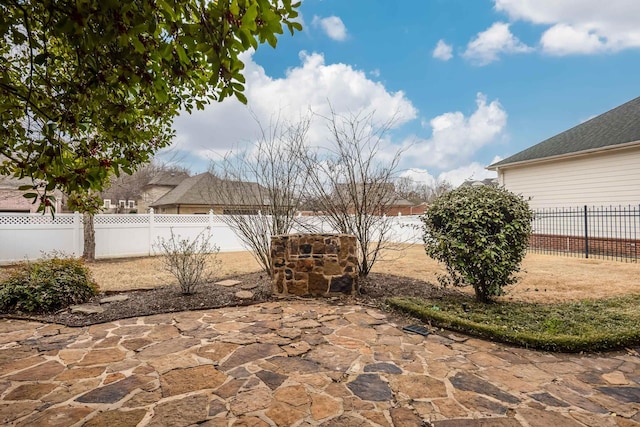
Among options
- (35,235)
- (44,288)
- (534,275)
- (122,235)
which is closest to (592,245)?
(534,275)

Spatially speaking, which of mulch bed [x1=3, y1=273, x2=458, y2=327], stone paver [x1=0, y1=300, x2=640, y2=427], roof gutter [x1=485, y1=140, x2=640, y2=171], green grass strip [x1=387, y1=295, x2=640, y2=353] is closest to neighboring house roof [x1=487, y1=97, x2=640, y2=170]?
roof gutter [x1=485, y1=140, x2=640, y2=171]

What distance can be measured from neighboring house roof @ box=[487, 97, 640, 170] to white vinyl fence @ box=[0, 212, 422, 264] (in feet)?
19.5

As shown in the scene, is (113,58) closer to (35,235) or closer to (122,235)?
(35,235)

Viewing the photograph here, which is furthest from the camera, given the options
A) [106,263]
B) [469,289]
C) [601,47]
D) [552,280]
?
[106,263]

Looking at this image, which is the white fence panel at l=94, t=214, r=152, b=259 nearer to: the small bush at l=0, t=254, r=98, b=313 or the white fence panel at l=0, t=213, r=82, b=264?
the white fence panel at l=0, t=213, r=82, b=264

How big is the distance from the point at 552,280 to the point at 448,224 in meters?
3.53

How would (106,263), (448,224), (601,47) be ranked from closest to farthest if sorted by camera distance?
(448,224)
(601,47)
(106,263)

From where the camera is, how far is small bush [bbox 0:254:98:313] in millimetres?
4422

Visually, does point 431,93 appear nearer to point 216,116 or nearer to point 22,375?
point 216,116

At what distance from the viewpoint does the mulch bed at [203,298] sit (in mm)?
4238

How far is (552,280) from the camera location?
6230 millimetres

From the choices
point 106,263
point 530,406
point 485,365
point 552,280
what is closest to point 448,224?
point 485,365

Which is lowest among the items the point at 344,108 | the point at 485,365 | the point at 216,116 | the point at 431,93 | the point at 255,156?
the point at 485,365

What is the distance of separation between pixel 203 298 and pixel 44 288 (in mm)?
2162
